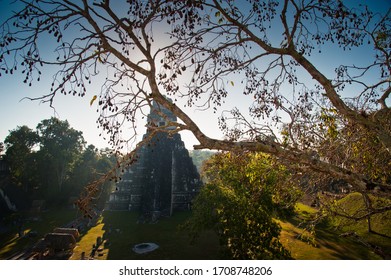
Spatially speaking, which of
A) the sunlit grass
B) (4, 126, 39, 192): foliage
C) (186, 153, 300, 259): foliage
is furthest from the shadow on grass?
(4, 126, 39, 192): foliage

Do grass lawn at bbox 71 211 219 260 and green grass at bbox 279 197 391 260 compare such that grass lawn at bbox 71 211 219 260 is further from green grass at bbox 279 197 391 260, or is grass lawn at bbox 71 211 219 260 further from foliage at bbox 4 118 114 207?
foliage at bbox 4 118 114 207

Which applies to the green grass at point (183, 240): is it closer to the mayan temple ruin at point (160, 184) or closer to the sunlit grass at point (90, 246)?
the sunlit grass at point (90, 246)

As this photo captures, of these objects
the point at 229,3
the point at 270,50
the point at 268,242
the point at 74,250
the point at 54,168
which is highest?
the point at 229,3

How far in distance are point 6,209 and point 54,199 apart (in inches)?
199

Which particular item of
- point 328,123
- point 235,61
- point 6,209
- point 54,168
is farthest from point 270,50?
point 54,168

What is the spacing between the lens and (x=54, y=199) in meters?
29.7

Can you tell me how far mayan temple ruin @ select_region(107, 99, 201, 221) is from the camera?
22688 millimetres

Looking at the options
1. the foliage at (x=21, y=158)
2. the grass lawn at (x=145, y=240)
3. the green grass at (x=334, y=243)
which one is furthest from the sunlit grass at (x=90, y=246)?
the foliage at (x=21, y=158)

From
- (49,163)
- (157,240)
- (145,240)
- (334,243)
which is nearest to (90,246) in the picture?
(145,240)

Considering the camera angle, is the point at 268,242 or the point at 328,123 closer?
the point at 328,123

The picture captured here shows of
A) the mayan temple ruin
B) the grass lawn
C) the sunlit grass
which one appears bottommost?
the sunlit grass

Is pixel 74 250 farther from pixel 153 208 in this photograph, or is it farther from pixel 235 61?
pixel 235 61

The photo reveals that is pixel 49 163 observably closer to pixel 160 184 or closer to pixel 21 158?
pixel 21 158
